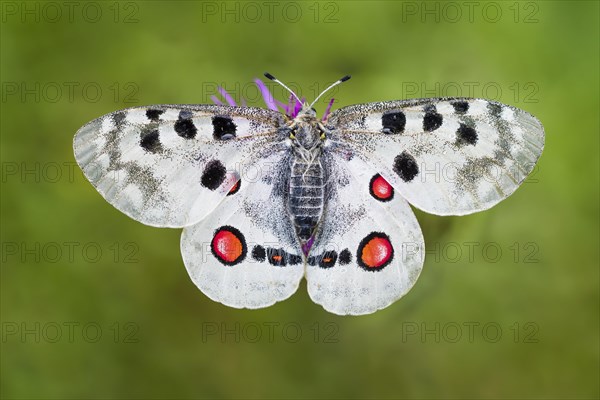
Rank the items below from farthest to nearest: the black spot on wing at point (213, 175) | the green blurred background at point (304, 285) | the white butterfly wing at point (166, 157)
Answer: the green blurred background at point (304, 285)
the black spot on wing at point (213, 175)
the white butterfly wing at point (166, 157)

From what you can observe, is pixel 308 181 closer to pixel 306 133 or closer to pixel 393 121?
pixel 306 133

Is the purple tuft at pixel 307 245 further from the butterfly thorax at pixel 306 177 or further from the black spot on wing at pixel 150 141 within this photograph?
the black spot on wing at pixel 150 141

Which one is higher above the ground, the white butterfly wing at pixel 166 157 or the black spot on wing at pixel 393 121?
the black spot on wing at pixel 393 121

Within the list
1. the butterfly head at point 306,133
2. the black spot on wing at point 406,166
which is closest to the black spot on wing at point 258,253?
the butterfly head at point 306,133

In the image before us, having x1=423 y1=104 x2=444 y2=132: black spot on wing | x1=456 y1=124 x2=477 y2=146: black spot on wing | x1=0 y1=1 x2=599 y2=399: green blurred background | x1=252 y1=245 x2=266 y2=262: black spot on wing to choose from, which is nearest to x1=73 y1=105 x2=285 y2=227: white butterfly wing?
x1=252 y1=245 x2=266 y2=262: black spot on wing

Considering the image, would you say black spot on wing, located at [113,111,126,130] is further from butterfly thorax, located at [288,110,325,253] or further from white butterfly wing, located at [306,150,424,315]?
white butterfly wing, located at [306,150,424,315]
